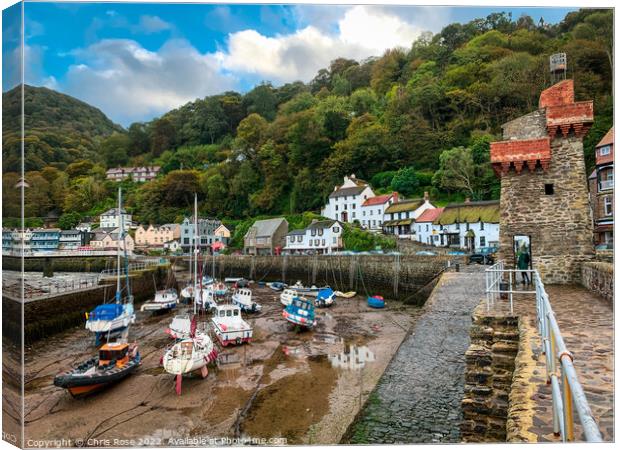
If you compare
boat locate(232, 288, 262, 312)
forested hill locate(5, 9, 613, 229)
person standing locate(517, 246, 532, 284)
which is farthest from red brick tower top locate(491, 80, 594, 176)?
boat locate(232, 288, 262, 312)

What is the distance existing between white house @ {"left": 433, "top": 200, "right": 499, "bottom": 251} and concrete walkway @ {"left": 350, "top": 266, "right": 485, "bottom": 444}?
7.68 meters

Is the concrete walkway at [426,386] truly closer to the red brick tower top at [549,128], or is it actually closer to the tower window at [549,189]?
the tower window at [549,189]

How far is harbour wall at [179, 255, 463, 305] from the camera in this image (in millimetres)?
17078

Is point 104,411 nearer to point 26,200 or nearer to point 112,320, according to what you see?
point 26,200

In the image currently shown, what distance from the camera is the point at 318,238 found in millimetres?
18688

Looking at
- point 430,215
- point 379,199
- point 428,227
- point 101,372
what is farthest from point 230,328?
point 428,227

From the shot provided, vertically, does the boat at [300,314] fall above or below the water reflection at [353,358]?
above

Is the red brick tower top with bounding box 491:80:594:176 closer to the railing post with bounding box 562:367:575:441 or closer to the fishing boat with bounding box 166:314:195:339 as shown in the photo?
the railing post with bounding box 562:367:575:441

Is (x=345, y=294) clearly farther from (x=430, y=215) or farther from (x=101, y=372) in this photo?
(x=101, y=372)

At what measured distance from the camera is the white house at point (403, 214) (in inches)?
640

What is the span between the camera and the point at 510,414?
2816mm

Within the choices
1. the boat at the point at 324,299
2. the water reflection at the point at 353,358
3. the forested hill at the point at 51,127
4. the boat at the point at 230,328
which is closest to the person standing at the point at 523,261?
the water reflection at the point at 353,358

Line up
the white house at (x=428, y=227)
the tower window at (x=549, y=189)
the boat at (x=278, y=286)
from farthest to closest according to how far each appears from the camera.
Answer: the boat at (x=278, y=286) → the white house at (x=428, y=227) → the tower window at (x=549, y=189)

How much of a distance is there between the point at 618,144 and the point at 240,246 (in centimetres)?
1797
